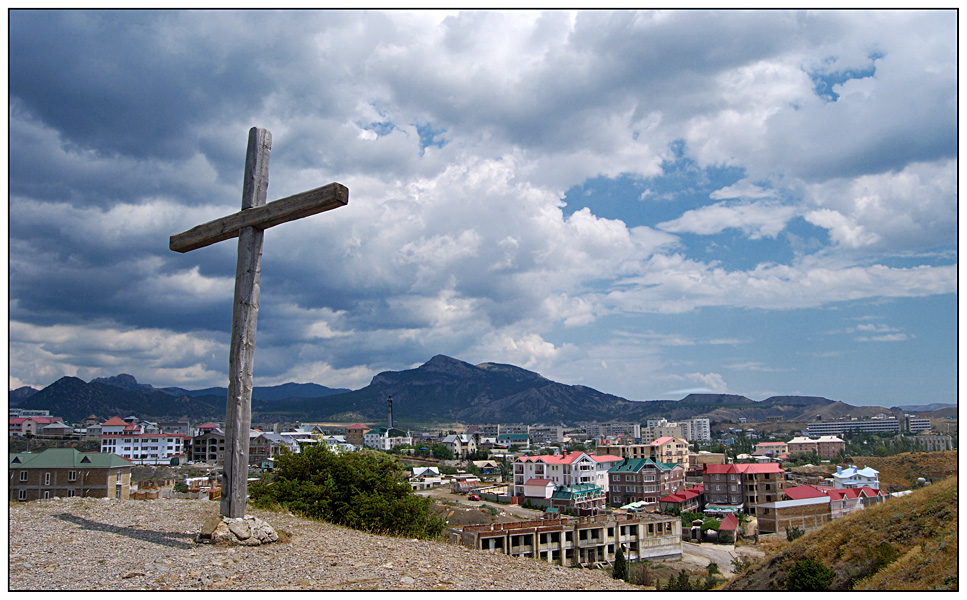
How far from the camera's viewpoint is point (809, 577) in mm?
8836

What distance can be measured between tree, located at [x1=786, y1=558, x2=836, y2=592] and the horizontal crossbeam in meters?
7.91

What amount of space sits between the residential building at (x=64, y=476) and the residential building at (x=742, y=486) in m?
48.6

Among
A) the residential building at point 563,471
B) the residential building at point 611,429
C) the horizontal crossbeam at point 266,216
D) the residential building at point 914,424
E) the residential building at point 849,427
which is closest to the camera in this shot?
the horizontal crossbeam at point 266,216

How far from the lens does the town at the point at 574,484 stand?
2592cm

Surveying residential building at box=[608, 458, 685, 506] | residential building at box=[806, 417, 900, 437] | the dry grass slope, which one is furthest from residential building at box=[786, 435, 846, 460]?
the dry grass slope

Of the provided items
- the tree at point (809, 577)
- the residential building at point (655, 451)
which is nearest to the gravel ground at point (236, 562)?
the tree at point (809, 577)

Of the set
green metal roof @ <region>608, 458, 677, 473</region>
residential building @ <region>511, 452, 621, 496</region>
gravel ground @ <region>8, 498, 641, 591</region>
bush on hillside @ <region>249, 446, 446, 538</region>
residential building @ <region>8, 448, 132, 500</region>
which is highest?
gravel ground @ <region>8, 498, 641, 591</region>

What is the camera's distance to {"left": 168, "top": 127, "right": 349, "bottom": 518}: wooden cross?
24.2 feet

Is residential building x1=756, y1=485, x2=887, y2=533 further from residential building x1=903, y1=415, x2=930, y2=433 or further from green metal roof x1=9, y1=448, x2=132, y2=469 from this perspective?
residential building x1=903, y1=415, x2=930, y2=433

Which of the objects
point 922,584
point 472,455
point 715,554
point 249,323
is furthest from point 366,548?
point 472,455

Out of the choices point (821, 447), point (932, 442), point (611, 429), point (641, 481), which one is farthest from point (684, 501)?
point (611, 429)

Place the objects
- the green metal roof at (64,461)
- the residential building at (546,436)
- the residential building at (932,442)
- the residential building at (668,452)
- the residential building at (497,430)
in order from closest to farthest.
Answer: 1. the green metal roof at (64,461)
2. the residential building at (668,452)
3. the residential building at (932,442)
4. the residential building at (546,436)
5. the residential building at (497,430)

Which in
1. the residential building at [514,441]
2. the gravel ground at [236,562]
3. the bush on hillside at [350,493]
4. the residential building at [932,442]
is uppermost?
the gravel ground at [236,562]

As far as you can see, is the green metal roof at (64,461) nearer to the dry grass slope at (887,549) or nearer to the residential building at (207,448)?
the dry grass slope at (887,549)
